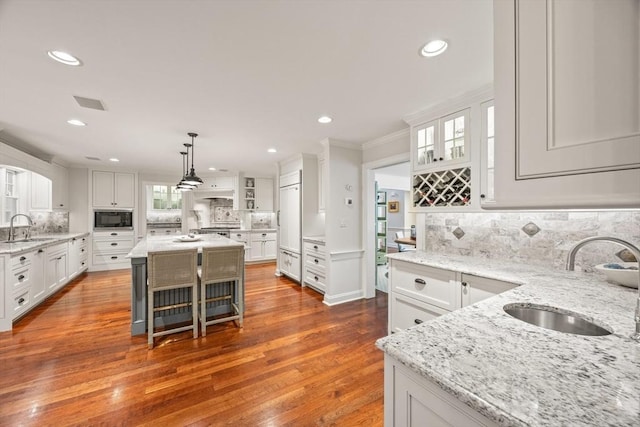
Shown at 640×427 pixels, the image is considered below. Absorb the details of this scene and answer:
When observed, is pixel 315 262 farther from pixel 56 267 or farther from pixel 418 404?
pixel 56 267

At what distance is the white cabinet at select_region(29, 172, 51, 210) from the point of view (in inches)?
175

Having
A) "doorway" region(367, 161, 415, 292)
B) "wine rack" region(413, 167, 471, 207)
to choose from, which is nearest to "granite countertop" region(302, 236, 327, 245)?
"doorway" region(367, 161, 415, 292)

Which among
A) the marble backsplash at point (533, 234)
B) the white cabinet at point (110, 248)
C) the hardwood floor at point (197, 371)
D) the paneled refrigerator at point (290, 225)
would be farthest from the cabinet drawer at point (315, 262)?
the white cabinet at point (110, 248)

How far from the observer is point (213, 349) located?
2.53m

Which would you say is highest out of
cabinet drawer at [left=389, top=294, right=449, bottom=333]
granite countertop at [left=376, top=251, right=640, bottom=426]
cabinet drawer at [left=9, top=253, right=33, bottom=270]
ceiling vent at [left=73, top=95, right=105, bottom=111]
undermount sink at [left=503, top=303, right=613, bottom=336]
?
ceiling vent at [left=73, top=95, right=105, bottom=111]

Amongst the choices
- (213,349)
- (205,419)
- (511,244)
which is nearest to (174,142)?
(213,349)

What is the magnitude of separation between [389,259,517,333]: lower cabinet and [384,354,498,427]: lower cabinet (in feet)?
4.23

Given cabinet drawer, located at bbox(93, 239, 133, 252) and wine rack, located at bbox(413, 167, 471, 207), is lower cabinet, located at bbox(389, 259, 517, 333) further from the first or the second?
cabinet drawer, located at bbox(93, 239, 133, 252)

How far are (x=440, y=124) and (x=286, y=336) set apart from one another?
271 cm

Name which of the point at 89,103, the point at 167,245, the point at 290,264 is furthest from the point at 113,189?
the point at 290,264

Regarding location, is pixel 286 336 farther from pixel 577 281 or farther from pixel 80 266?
pixel 80 266

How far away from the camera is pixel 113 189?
19.7 feet

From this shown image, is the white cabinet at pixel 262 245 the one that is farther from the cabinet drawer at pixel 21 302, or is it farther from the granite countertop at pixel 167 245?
the cabinet drawer at pixel 21 302

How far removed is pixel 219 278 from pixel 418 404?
2589 millimetres
